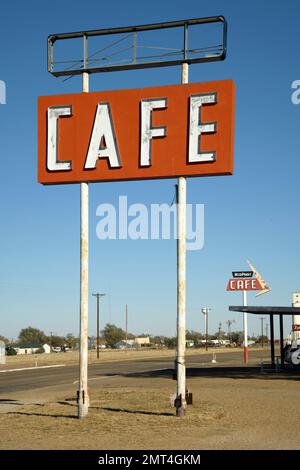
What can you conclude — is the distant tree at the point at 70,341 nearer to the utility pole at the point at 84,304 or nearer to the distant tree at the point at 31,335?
the distant tree at the point at 31,335

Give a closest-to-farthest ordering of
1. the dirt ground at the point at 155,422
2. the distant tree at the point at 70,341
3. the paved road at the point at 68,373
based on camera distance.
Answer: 1. the dirt ground at the point at 155,422
2. the paved road at the point at 68,373
3. the distant tree at the point at 70,341

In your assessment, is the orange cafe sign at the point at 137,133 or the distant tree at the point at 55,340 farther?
the distant tree at the point at 55,340

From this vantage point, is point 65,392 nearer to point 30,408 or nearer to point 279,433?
point 30,408

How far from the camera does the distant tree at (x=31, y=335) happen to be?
17870 cm

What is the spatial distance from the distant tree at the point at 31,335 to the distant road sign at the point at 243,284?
460 ft

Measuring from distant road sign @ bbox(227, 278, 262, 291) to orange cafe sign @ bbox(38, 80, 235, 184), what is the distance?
2888 centimetres

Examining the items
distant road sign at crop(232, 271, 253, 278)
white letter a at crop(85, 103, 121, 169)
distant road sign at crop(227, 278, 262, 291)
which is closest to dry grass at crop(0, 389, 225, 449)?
white letter a at crop(85, 103, 121, 169)

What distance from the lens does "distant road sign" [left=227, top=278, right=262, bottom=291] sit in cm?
4297

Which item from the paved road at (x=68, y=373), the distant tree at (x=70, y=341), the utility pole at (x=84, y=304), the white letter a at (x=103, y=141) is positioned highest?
the white letter a at (x=103, y=141)

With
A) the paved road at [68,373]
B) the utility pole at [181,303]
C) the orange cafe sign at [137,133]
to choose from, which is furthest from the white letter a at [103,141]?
the paved road at [68,373]

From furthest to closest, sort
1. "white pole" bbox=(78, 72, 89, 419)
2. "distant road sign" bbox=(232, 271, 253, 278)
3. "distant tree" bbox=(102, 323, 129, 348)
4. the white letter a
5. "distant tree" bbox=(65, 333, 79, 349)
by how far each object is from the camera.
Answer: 1. "distant tree" bbox=(102, 323, 129, 348)
2. "distant tree" bbox=(65, 333, 79, 349)
3. "distant road sign" bbox=(232, 271, 253, 278)
4. the white letter a
5. "white pole" bbox=(78, 72, 89, 419)

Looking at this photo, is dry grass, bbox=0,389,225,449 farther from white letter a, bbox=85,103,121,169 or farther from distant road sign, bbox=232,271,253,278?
distant road sign, bbox=232,271,253,278

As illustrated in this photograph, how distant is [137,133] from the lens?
50.0 ft
